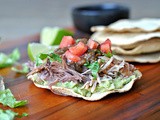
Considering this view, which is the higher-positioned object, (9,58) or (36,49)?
(36,49)

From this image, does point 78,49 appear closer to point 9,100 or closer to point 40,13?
point 9,100

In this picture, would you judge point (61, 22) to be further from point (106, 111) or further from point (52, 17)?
point (106, 111)

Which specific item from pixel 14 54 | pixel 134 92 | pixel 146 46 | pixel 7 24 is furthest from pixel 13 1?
pixel 134 92

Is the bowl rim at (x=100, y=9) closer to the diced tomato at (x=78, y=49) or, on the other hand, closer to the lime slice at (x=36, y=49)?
the lime slice at (x=36, y=49)

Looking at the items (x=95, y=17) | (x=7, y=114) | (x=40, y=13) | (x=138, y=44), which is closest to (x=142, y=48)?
(x=138, y=44)

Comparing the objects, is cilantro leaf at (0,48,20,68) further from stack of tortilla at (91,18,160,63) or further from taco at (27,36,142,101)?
stack of tortilla at (91,18,160,63)

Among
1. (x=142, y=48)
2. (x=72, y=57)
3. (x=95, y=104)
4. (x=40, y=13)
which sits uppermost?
(x=72, y=57)

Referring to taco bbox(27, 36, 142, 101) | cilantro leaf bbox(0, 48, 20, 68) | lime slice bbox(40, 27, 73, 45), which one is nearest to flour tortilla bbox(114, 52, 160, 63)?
taco bbox(27, 36, 142, 101)
